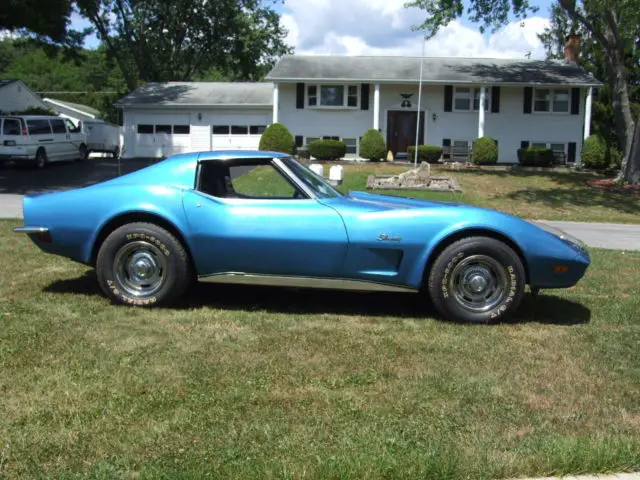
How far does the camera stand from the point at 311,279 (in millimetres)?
5715

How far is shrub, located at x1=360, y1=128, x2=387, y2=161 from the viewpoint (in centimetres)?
A: 2816

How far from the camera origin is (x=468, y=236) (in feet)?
18.5

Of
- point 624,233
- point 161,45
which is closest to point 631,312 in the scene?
point 624,233

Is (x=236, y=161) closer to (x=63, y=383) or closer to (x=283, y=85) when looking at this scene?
(x=63, y=383)

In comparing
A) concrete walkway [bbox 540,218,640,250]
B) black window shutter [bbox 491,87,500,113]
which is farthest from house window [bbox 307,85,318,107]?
concrete walkway [bbox 540,218,640,250]

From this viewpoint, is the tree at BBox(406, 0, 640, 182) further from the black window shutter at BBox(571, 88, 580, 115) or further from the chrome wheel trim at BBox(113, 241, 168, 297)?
the chrome wheel trim at BBox(113, 241, 168, 297)

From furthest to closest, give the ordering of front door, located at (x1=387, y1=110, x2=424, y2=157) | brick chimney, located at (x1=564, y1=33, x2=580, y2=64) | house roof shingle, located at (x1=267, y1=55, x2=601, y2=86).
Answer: brick chimney, located at (x1=564, y1=33, x2=580, y2=64), front door, located at (x1=387, y1=110, x2=424, y2=157), house roof shingle, located at (x1=267, y1=55, x2=601, y2=86)

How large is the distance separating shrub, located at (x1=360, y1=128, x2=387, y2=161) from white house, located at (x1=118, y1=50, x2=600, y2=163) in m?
1.79

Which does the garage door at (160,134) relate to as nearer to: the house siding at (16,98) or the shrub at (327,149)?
the shrub at (327,149)

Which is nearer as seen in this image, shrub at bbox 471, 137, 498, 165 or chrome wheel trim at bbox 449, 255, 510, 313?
chrome wheel trim at bbox 449, 255, 510, 313

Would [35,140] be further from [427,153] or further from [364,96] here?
[427,153]

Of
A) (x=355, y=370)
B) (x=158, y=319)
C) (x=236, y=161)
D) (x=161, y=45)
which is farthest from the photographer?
(x=161, y=45)

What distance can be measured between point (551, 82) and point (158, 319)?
91.3 ft

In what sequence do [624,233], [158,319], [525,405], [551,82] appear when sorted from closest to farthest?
1. [525,405]
2. [158,319]
3. [624,233]
4. [551,82]
